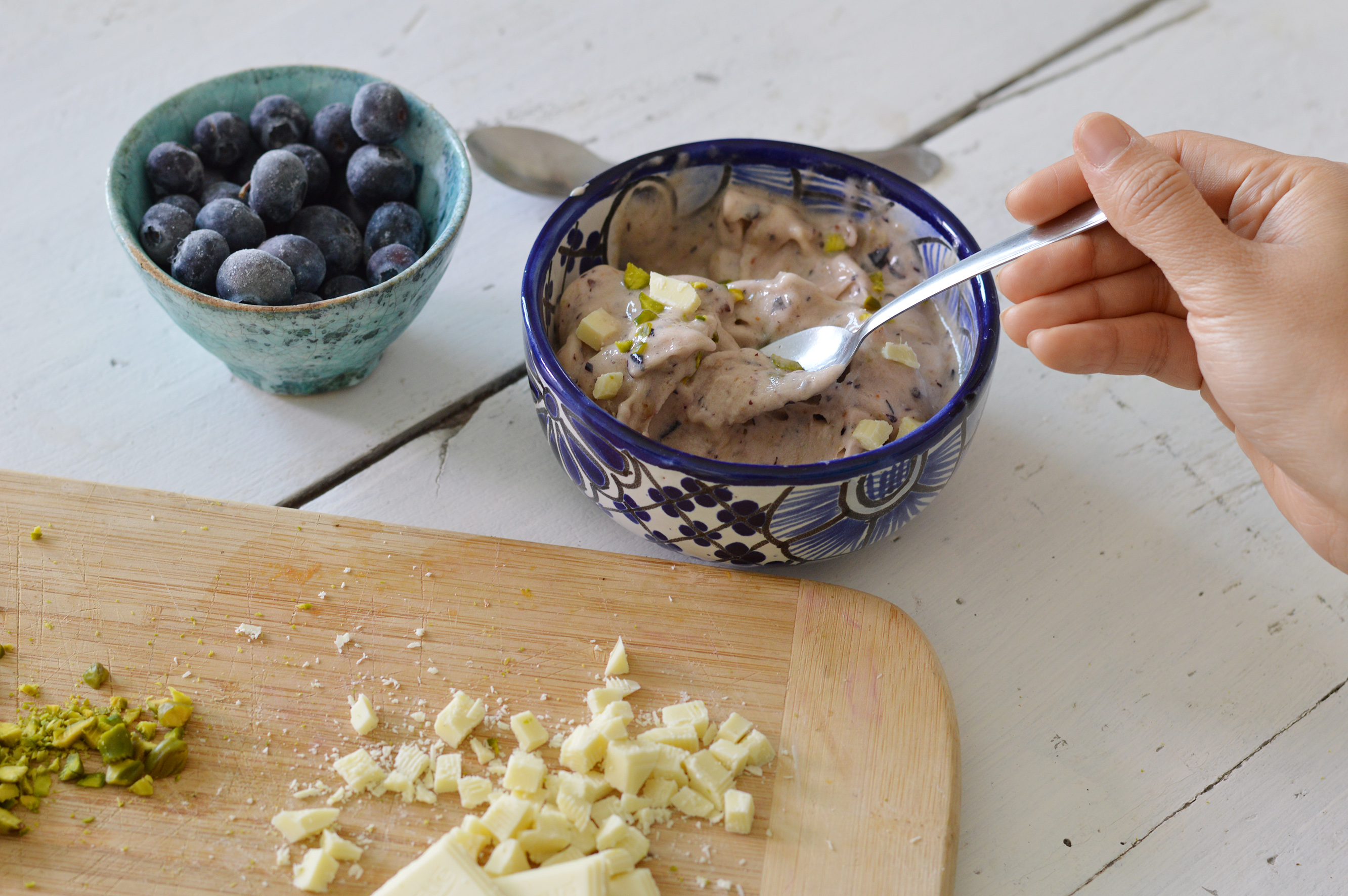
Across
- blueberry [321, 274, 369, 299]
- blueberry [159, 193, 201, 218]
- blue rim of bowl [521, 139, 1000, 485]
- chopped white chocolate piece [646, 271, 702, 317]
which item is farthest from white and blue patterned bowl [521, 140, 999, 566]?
blueberry [159, 193, 201, 218]

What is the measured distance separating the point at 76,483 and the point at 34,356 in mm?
308

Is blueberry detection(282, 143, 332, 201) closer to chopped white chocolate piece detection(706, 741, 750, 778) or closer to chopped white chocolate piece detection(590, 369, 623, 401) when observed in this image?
chopped white chocolate piece detection(590, 369, 623, 401)

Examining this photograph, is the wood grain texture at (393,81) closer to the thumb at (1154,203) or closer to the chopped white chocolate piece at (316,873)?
the chopped white chocolate piece at (316,873)

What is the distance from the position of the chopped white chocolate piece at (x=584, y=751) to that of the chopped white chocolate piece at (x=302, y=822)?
0.73 ft

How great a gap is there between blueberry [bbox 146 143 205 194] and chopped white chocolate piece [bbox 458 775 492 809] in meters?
0.82

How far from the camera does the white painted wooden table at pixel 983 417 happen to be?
1.12m

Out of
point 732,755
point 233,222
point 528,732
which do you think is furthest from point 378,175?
point 732,755

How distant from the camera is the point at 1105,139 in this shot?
1055mm

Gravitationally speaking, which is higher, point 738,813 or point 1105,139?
point 1105,139

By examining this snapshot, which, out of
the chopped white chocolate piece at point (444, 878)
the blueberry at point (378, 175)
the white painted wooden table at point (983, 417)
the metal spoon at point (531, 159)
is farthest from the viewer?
the metal spoon at point (531, 159)

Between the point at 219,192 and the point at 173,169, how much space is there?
0.06 metres

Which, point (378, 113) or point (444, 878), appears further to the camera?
point (378, 113)

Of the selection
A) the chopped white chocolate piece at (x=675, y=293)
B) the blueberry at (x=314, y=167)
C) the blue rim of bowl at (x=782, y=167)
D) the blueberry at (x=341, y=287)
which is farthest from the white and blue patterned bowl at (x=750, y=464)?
the blueberry at (x=314, y=167)

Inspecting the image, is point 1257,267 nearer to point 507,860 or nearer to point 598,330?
point 598,330
